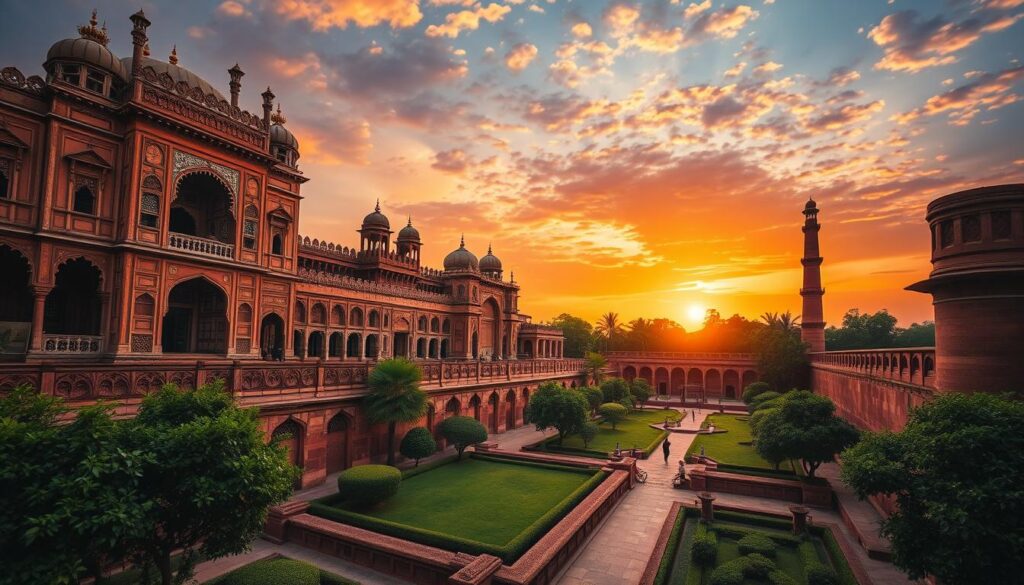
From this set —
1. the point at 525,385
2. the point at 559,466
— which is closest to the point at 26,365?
the point at 559,466

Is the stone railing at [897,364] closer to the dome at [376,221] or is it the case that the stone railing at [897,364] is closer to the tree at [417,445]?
the tree at [417,445]

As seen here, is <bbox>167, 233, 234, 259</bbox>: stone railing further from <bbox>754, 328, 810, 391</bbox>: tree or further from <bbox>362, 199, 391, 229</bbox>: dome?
<bbox>754, 328, 810, 391</bbox>: tree

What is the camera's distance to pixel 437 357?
45.4m

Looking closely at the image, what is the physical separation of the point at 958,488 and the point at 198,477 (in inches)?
514

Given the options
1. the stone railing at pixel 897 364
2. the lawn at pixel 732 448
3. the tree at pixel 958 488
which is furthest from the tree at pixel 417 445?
the stone railing at pixel 897 364

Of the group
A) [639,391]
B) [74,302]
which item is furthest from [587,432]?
[74,302]

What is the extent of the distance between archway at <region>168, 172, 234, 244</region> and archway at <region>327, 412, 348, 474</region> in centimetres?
1017

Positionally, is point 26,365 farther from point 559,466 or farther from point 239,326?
point 559,466

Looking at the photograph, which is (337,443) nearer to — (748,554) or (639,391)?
(748,554)

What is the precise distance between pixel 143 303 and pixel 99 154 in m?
6.06

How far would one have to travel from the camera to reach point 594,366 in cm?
4966

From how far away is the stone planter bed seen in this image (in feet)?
43.3

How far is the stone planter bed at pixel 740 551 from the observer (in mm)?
13188

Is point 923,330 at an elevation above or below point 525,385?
above
